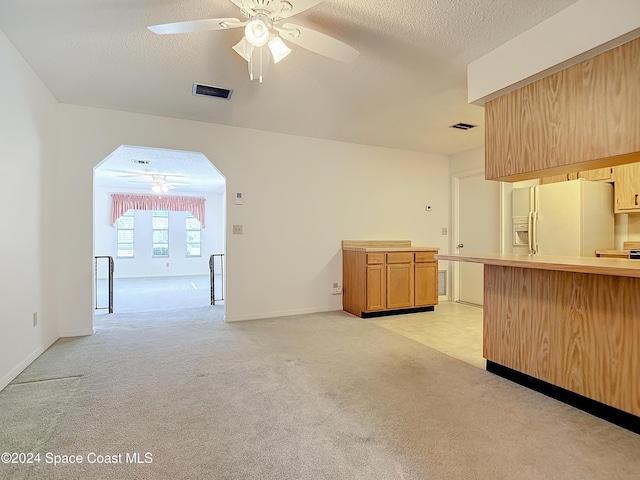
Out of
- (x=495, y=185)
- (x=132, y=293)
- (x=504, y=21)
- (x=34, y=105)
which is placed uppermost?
(x=504, y=21)

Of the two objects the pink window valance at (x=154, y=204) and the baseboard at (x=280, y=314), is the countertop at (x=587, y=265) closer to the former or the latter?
the baseboard at (x=280, y=314)

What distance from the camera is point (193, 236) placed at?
10234 millimetres

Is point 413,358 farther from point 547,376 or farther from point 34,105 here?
point 34,105

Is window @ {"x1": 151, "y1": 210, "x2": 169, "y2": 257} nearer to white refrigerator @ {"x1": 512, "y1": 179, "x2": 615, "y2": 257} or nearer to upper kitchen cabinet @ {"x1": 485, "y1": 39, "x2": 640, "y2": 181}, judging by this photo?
white refrigerator @ {"x1": 512, "y1": 179, "x2": 615, "y2": 257}

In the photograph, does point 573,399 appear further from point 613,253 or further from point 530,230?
point 530,230

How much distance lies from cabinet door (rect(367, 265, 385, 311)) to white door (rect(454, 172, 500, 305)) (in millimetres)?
1671

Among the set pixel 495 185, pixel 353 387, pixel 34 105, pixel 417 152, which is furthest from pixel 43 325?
pixel 495 185

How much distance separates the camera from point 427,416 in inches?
76.7

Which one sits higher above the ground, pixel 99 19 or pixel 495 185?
pixel 99 19

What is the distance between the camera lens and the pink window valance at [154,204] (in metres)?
9.11

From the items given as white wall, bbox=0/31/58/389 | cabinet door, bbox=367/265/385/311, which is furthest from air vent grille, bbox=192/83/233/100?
cabinet door, bbox=367/265/385/311

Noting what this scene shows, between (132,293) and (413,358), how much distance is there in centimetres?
587

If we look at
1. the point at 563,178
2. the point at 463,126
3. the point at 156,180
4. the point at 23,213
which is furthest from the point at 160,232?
the point at 563,178

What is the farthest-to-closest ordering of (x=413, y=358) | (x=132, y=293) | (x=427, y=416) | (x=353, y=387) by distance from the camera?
(x=132, y=293), (x=413, y=358), (x=353, y=387), (x=427, y=416)
